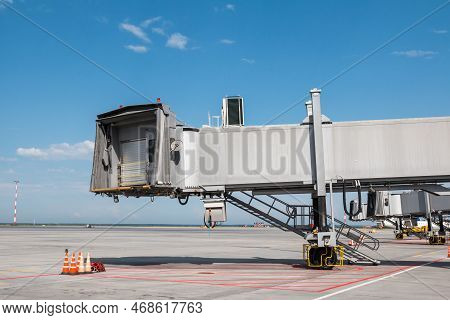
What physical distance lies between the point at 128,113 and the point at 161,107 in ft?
6.67

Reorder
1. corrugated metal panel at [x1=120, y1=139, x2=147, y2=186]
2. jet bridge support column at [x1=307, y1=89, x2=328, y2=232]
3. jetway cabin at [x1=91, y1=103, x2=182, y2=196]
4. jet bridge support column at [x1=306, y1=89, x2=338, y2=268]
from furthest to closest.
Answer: corrugated metal panel at [x1=120, y1=139, x2=147, y2=186], jet bridge support column at [x1=307, y1=89, x2=328, y2=232], jet bridge support column at [x1=306, y1=89, x2=338, y2=268], jetway cabin at [x1=91, y1=103, x2=182, y2=196]

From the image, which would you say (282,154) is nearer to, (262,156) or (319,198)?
(262,156)

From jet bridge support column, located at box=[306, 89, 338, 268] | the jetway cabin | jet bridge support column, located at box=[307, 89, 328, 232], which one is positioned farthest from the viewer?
jet bridge support column, located at box=[307, 89, 328, 232]

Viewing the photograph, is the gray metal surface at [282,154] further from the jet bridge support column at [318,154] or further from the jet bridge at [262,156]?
the jet bridge support column at [318,154]

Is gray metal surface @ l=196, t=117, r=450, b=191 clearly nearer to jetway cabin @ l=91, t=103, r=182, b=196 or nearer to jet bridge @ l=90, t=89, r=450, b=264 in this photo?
jet bridge @ l=90, t=89, r=450, b=264

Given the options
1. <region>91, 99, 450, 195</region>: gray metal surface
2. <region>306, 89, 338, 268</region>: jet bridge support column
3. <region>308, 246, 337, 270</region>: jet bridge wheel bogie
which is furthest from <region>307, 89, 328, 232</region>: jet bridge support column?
<region>308, 246, 337, 270</region>: jet bridge wheel bogie

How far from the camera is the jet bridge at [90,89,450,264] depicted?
22625 millimetres

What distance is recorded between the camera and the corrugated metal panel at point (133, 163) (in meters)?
23.2

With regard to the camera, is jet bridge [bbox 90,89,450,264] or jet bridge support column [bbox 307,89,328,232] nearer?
jet bridge [bbox 90,89,450,264]

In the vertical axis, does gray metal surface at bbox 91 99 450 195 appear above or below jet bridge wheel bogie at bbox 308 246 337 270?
above

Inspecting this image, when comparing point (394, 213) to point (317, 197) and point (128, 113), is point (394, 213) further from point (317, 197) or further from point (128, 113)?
point (128, 113)

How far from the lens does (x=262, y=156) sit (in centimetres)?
2356

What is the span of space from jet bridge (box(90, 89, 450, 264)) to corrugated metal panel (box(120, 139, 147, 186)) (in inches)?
2.2
